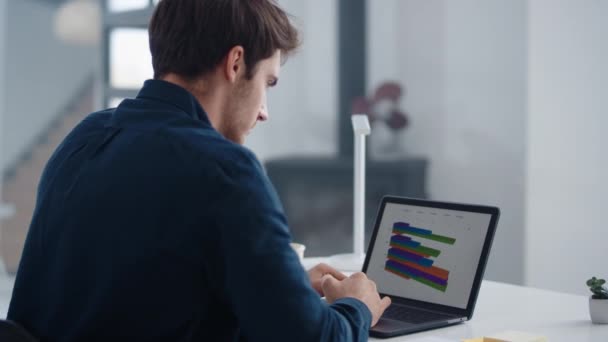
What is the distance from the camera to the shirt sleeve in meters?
1.02

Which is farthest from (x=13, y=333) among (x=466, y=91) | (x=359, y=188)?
(x=466, y=91)

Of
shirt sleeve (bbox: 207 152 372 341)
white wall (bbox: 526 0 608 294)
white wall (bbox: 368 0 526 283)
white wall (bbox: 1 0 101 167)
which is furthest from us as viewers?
white wall (bbox: 1 0 101 167)

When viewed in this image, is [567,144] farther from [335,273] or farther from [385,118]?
[335,273]

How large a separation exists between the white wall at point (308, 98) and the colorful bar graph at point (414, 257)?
344 cm

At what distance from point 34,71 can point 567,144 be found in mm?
3055

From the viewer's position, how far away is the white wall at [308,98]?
16.9 ft

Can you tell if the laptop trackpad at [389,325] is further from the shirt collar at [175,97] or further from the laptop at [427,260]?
the shirt collar at [175,97]

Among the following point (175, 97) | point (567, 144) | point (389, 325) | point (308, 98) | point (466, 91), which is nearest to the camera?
point (175, 97)

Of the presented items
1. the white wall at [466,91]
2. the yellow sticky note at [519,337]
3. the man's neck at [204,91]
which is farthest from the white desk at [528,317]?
the white wall at [466,91]

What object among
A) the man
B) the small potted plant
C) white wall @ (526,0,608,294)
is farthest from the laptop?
white wall @ (526,0,608,294)

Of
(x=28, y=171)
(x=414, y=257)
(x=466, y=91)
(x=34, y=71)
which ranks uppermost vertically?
(x=34, y=71)

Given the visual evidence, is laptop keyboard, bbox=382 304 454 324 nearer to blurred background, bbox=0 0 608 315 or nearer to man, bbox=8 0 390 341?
man, bbox=8 0 390 341

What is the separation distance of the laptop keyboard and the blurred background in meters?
2.85

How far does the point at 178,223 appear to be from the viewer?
104 centimetres
